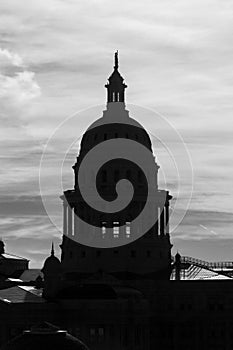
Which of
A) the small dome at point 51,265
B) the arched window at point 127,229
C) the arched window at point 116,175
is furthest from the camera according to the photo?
the arched window at point 116,175

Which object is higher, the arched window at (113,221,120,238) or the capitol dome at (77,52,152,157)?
the capitol dome at (77,52,152,157)

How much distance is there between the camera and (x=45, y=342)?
10881 cm

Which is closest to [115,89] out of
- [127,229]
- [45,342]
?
[127,229]

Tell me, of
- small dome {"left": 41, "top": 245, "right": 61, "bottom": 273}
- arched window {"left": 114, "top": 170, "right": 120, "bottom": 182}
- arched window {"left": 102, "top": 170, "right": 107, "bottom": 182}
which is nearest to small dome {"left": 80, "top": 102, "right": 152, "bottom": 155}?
arched window {"left": 102, "top": 170, "right": 107, "bottom": 182}

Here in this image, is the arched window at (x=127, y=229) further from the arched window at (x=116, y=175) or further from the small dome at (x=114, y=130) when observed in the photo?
the small dome at (x=114, y=130)

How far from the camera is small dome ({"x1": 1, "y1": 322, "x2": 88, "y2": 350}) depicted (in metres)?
108

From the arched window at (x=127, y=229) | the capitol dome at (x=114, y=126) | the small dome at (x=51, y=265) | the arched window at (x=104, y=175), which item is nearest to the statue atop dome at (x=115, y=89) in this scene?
the capitol dome at (x=114, y=126)

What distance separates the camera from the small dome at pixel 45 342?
108125 millimetres

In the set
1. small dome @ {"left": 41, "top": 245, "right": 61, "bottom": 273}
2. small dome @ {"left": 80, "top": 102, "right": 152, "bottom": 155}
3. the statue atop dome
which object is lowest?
small dome @ {"left": 41, "top": 245, "right": 61, "bottom": 273}

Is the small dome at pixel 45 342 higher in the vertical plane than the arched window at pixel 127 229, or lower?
lower

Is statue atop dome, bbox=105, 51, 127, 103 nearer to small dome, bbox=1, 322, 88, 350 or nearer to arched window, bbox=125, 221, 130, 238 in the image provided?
arched window, bbox=125, 221, 130, 238

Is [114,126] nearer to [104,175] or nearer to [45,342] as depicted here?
[104,175]

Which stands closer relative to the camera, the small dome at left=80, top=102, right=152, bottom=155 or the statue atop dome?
the small dome at left=80, top=102, right=152, bottom=155

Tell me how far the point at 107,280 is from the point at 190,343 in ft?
46.4
